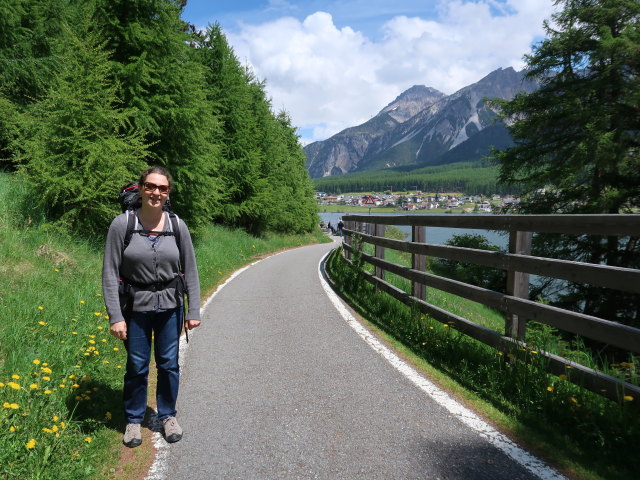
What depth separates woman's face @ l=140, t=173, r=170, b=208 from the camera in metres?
3.27

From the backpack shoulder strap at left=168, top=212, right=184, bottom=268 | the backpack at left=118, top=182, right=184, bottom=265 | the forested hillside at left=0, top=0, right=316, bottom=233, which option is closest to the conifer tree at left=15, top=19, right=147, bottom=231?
the forested hillside at left=0, top=0, right=316, bottom=233

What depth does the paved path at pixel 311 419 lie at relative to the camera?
2869mm

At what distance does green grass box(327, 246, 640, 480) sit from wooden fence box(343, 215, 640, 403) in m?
0.14

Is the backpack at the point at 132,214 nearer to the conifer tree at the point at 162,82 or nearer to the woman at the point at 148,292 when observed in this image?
the woman at the point at 148,292

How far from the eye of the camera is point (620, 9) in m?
13.5

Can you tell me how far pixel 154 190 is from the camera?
3275 mm

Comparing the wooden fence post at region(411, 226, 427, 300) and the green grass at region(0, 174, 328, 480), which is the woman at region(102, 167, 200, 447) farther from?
the wooden fence post at region(411, 226, 427, 300)

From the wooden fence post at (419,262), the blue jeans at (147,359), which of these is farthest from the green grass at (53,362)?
the wooden fence post at (419,262)

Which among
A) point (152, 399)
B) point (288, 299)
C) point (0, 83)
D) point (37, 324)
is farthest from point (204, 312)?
point (0, 83)

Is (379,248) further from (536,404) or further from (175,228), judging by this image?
(175,228)

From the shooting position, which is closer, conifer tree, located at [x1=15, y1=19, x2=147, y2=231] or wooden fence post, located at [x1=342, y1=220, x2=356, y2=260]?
conifer tree, located at [x1=15, y1=19, x2=147, y2=231]

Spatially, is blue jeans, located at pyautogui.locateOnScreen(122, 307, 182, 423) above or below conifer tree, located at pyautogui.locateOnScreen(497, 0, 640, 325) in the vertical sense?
below

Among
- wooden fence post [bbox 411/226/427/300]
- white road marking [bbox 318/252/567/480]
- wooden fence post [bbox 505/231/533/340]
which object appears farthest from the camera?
wooden fence post [bbox 411/226/427/300]

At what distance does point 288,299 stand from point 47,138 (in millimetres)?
6634
